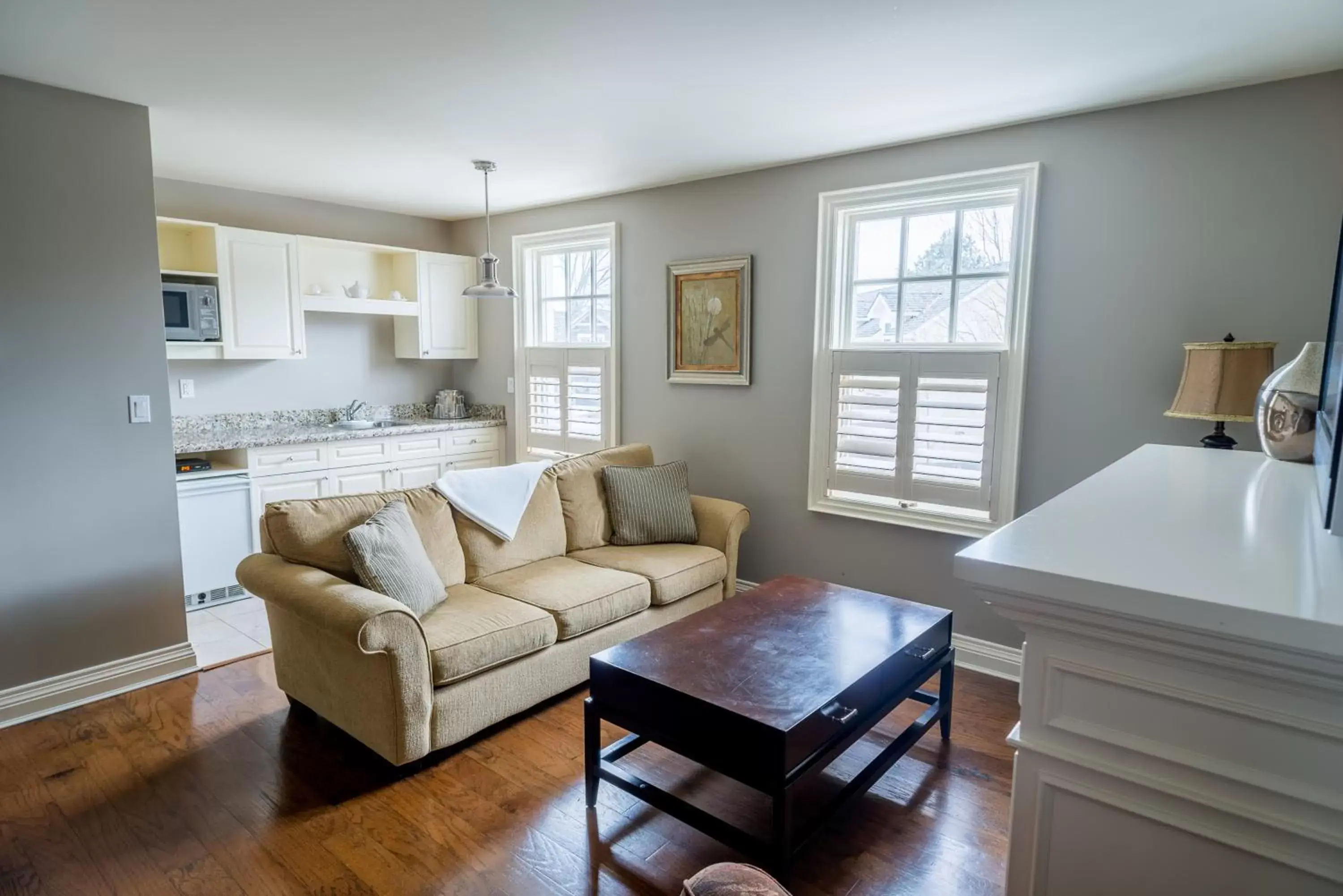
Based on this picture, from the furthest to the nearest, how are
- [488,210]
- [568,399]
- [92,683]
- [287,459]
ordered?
[568,399], [488,210], [287,459], [92,683]

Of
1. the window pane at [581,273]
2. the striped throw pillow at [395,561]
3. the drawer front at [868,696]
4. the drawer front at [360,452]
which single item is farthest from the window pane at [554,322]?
Answer: the drawer front at [868,696]

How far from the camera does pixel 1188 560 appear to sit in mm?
814

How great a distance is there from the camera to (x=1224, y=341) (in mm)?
2570

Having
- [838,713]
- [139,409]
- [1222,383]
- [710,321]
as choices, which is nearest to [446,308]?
[710,321]

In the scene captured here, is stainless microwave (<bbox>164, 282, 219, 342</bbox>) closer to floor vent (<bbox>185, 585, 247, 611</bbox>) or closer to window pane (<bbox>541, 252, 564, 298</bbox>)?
floor vent (<bbox>185, 585, 247, 611</bbox>)

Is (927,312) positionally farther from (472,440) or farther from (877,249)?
(472,440)

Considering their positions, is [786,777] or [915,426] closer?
[786,777]

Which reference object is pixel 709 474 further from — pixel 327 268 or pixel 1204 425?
pixel 327 268

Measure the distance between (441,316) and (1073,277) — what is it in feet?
→ 13.4

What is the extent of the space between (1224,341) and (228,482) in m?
4.72

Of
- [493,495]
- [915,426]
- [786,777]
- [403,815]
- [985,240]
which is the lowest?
[403,815]

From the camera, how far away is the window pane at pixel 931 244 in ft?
10.9

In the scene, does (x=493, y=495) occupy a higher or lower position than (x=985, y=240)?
lower

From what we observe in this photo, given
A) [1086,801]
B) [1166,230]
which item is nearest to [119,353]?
[1086,801]
